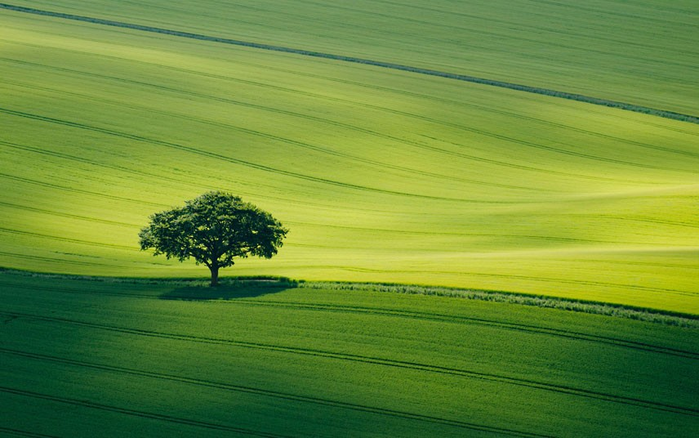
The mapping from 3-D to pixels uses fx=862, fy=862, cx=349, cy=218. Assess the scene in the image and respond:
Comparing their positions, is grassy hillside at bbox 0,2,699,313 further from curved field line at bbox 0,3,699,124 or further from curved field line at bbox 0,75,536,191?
curved field line at bbox 0,3,699,124

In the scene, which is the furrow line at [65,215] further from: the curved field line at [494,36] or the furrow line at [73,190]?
the curved field line at [494,36]

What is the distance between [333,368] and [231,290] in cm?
686

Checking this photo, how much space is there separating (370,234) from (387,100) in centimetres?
1799

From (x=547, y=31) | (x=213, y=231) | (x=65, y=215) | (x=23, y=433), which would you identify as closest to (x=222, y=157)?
(x=65, y=215)

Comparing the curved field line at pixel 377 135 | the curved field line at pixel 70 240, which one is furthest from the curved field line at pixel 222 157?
the curved field line at pixel 70 240

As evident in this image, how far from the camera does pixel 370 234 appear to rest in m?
37.1

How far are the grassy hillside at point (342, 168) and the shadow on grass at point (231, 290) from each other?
135 cm

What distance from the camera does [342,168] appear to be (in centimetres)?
4428

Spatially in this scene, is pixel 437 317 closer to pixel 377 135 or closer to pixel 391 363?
pixel 391 363

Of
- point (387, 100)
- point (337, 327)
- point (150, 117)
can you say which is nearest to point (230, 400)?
point (337, 327)

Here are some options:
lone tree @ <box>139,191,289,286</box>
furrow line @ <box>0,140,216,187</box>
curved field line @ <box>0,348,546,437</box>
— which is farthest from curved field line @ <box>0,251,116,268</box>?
furrow line @ <box>0,140,216,187</box>

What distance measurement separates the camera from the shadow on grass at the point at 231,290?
91.1ft

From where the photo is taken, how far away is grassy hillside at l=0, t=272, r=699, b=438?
2056cm

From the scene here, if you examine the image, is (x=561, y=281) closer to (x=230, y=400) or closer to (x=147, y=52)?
(x=230, y=400)
